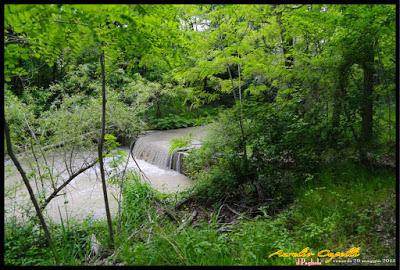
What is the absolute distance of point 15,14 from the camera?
221 centimetres

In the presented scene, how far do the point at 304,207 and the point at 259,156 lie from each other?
122 cm

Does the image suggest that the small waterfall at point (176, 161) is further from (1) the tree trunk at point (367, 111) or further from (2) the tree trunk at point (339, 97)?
(1) the tree trunk at point (367, 111)

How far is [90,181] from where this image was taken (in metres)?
7.78

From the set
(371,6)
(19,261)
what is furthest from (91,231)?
(371,6)

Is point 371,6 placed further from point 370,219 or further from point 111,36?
point 111,36

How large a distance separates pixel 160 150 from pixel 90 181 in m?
3.24

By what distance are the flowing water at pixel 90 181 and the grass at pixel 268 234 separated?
0.58m

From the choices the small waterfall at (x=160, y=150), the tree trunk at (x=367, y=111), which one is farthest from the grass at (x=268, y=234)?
the small waterfall at (x=160, y=150)

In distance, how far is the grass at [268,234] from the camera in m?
3.29

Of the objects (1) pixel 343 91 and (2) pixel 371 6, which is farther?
(1) pixel 343 91
